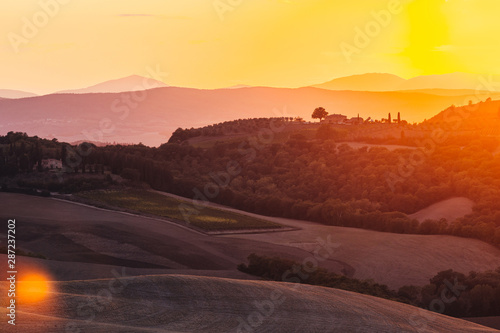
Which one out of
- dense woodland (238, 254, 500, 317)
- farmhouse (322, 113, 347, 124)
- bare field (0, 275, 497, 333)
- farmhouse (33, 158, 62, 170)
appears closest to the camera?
bare field (0, 275, 497, 333)

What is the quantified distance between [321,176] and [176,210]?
2650 centimetres

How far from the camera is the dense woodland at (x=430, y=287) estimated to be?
41.5 m

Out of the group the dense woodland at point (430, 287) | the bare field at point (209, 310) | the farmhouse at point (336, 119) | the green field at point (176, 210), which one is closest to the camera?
the bare field at point (209, 310)

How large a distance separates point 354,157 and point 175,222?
39.1 meters

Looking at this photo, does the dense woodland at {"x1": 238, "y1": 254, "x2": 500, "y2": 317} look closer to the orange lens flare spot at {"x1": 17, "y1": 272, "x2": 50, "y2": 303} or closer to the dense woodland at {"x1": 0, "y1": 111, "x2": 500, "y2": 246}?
the dense woodland at {"x1": 0, "y1": 111, "x2": 500, "y2": 246}

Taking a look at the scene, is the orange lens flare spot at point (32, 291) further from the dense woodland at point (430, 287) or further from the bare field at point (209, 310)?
the dense woodland at point (430, 287)

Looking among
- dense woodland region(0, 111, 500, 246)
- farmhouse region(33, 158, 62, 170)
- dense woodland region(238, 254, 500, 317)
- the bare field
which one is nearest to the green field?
dense woodland region(0, 111, 500, 246)

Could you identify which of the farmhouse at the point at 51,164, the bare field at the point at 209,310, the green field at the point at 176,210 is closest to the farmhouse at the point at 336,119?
the green field at the point at 176,210

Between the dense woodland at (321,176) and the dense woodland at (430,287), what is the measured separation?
54.0 feet

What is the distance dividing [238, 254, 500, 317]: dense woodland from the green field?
16484 millimetres

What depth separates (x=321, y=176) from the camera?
297 feet

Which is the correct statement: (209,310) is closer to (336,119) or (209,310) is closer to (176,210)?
(176,210)

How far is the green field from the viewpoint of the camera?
214ft

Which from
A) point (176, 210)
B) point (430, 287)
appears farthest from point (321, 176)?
point (430, 287)
